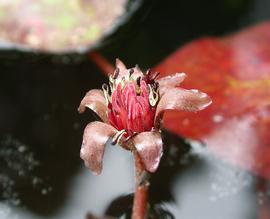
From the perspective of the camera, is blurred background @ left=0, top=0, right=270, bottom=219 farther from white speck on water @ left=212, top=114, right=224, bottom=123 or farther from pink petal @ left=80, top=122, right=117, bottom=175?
pink petal @ left=80, top=122, right=117, bottom=175

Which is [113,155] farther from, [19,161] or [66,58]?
[66,58]

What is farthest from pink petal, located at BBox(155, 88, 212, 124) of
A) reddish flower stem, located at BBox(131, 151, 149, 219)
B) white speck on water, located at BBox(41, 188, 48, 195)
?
white speck on water, located at BBox(41, 188, 48, 195)

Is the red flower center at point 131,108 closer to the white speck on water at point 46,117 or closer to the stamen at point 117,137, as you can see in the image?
the stamen at point 117,137

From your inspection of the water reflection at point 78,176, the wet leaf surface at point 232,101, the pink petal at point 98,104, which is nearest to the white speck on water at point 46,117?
the water reflection at point 78,176

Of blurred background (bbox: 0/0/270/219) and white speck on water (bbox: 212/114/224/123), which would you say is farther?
white speck on water (bbox: 212/114/224/123)

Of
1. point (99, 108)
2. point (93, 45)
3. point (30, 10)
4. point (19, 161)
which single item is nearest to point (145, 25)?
point (93, 45)
